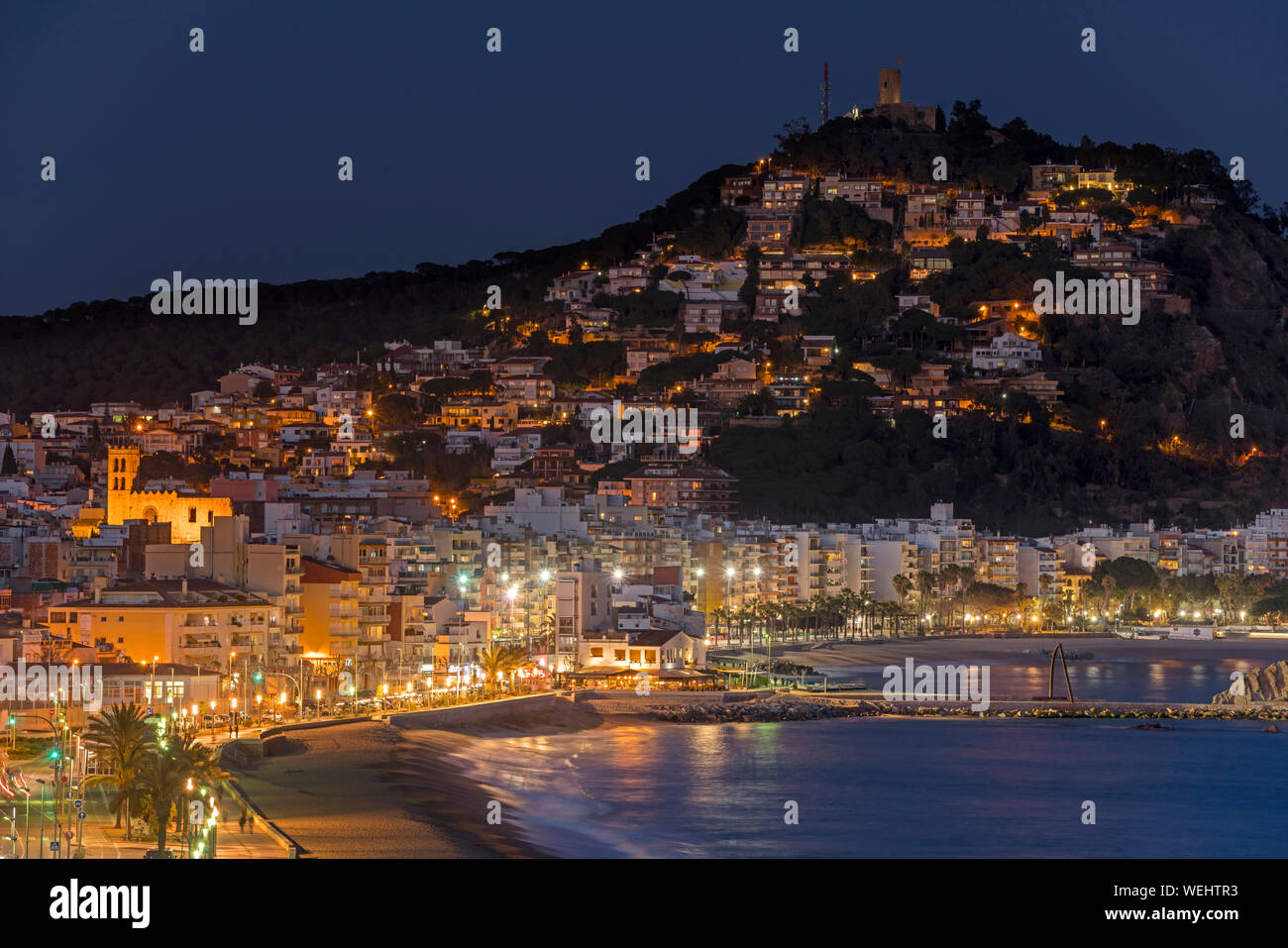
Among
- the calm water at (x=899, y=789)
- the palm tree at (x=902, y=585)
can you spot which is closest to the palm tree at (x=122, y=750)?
the calm water at (x=899, y=789)

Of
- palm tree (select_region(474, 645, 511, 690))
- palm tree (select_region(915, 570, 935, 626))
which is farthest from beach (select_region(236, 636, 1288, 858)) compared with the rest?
palm tree (select_region(915, 570, 935, 626))

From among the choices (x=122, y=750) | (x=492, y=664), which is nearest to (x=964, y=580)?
(x=492, y=664)

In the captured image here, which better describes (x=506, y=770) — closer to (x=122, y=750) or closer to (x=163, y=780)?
(x=122, y=750)

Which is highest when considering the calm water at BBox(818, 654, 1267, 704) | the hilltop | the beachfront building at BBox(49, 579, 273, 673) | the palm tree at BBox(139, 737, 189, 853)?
the hilltop

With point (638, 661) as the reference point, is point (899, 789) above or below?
below

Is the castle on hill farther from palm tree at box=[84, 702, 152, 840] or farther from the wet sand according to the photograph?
palm tree at box=[84, 702, 152, 840]

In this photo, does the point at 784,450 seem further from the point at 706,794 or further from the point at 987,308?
the point at 706,794
